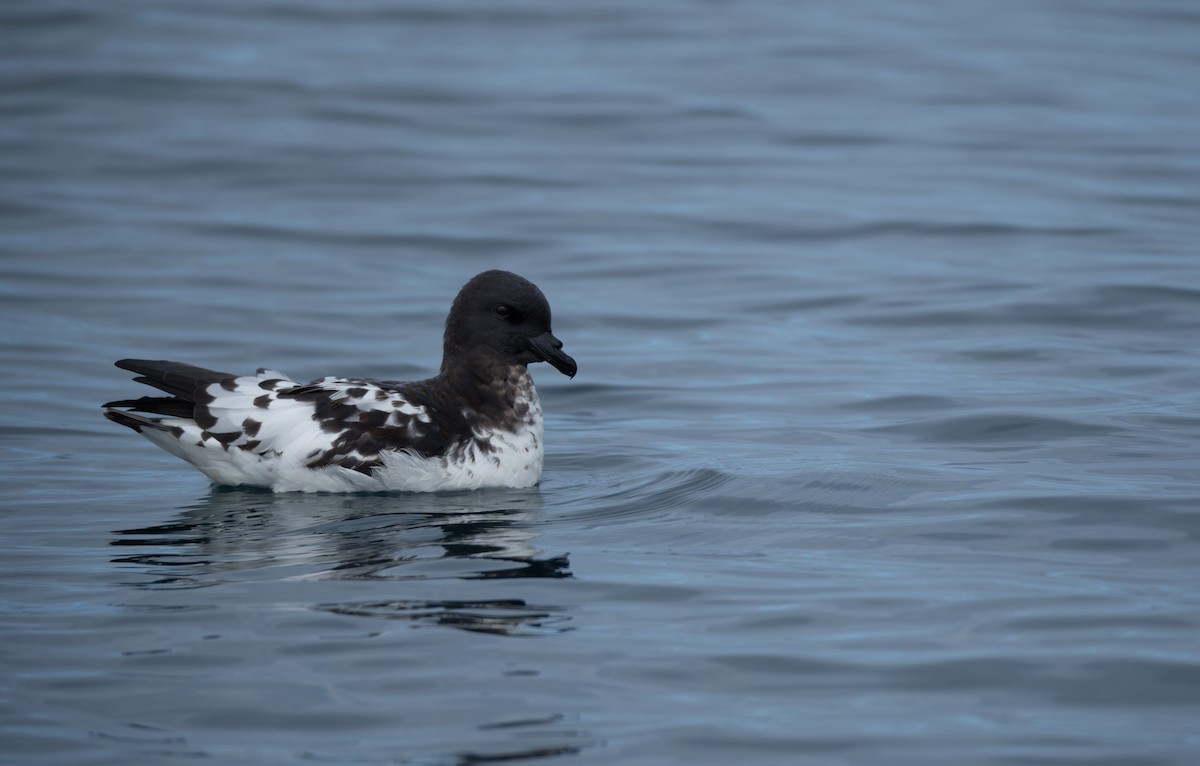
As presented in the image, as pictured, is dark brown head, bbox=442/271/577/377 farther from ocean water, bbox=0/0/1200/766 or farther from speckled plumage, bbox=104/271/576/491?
ocean water, bbox=0/0/1200/766

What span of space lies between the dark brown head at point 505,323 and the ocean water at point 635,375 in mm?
792

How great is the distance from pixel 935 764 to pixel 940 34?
25.2 m

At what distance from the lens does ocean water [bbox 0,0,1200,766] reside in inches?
246

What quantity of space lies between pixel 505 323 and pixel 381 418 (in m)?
0.99

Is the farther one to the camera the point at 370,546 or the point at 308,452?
the point at 308,452

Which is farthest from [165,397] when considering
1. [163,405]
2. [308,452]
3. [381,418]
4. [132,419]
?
[381,418]

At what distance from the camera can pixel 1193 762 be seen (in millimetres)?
5688

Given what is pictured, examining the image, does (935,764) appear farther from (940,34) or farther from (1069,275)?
(940,34)

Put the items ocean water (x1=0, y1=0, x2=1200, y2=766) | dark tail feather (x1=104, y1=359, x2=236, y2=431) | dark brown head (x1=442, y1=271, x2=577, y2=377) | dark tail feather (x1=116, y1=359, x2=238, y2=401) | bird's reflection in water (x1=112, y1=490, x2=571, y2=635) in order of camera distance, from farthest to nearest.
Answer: dark brown head (x1=442, y1=271, x2=577, y2=377), dark tail feather (x1=116, y1=359, x2=238, y2=401), dark tail feather (x1=104, y1=359, x2=236, y2=431), bird's reflection in water (x1=112, y1=490, x2=571, y2=635), ocean water (x1=0, y1=0, x2=1200, y2=766)

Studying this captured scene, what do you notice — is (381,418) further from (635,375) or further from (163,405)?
(635,375)

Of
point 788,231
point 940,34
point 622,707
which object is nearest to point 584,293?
point 788,231

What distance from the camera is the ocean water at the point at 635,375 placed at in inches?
246

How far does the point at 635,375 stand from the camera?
43.0 ft

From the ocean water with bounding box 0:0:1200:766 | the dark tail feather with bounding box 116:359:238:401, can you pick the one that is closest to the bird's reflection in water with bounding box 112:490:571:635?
the ocean water with bounding box 0:0:1200:766
